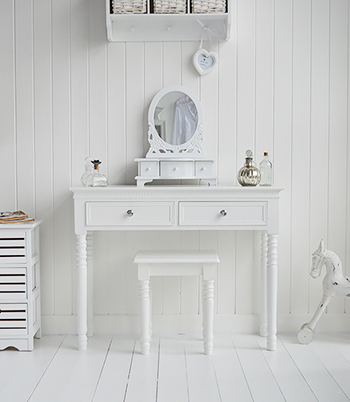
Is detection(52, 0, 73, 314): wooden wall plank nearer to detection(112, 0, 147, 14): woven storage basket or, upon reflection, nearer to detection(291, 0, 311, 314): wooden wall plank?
detection(112, 0, 147, 14): woven storage basket

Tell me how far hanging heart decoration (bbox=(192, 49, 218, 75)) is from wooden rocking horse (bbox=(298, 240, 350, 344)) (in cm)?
121

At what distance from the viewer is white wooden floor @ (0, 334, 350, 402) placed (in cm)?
203

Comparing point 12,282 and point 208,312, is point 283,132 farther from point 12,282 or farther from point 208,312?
point 12,282

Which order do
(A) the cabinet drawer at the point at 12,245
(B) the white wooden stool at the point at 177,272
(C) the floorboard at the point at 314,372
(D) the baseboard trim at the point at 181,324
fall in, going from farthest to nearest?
(D) the baseboard trim at the point at 181,324, (A) the cabinet drawer at the point at 12,245, (B) the white wooden stool at the point at 177,272, (C) the floorboard at the point at 314,372

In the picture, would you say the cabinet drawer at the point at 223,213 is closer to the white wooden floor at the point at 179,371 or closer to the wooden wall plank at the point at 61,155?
the white wooden floor at the point at 179,371

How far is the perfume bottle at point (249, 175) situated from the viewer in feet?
8.56

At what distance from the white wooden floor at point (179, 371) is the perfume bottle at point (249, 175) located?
92 cm

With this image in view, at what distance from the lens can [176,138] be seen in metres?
2.80

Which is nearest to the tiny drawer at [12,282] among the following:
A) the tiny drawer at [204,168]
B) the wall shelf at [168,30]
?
the tiny drawer at [204,168]

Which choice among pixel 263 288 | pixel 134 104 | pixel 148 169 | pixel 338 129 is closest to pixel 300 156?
pixel 338 129

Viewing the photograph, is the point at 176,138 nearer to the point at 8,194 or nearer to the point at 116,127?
the point at 116,127

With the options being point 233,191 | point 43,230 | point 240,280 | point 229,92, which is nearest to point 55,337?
point 43,230

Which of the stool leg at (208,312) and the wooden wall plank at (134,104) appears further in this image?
the wooden wall plank at (134,104)

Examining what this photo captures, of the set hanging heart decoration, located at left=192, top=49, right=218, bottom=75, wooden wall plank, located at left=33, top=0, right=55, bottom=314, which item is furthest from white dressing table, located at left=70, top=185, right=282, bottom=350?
hanging heart decoration, located at left=192, top=49, right=218, bottom=75
